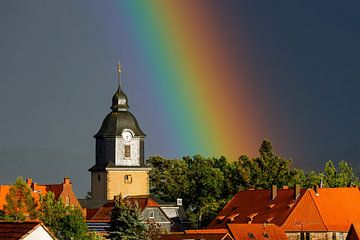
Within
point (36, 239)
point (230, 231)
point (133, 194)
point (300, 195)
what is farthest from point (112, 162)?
point (36, 239)

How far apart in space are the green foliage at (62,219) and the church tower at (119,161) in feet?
89.8

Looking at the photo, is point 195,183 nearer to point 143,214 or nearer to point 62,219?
point 143,214

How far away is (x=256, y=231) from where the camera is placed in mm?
80688

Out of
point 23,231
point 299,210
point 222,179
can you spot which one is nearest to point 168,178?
point 222,179

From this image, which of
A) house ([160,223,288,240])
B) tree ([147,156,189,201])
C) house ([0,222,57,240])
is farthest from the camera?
tree ([147,156,189,201])

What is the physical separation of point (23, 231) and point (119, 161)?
251 feet

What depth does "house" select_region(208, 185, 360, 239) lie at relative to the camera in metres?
86.6

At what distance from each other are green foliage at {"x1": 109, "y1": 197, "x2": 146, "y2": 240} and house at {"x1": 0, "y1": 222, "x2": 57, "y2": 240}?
35535mm

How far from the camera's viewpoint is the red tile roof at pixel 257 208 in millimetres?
90125

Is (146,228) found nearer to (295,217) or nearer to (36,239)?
(295,217)

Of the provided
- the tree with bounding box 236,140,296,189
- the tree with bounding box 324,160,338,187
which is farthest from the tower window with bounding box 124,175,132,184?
the tree with bounding box 324,160,338,187

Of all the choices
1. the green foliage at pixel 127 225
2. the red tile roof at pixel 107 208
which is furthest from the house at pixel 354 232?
the red tile roof at pixel 107 208

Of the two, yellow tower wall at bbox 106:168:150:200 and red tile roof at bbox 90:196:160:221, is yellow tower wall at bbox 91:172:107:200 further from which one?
red tile roof at bbox 90:196:160:221

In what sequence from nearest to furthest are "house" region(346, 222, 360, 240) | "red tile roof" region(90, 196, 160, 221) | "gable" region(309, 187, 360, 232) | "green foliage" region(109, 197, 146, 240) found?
"green foliage" region(109, 197, 146, 240)
"house" region(346, 222, 360, 240)
"gable" region(309, 187, 360, 232)
"red tile roof" region(90, 196, 160, 221)
